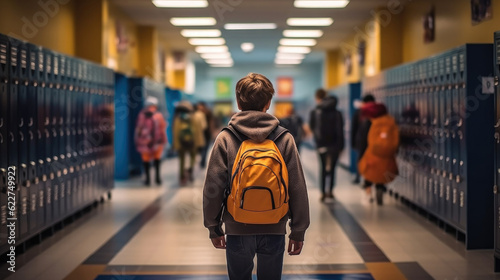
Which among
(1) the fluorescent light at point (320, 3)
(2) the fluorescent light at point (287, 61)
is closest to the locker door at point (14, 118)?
(1) the fluorescent light at point (320, 3)

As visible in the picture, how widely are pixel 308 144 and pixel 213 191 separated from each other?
24.1 meters

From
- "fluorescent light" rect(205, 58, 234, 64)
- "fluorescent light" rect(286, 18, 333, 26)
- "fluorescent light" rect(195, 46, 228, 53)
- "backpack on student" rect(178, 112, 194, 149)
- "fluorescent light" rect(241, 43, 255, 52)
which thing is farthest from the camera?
"fluorescent light" rect(205, 58, 234, 64)

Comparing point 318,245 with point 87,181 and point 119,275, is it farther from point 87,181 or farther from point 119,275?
point 87,181

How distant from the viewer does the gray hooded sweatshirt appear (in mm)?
2869

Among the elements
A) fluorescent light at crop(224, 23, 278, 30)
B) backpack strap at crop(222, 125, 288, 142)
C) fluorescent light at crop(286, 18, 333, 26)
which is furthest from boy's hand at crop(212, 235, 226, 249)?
fluorescent light at crop(224, 23, 278, 30)

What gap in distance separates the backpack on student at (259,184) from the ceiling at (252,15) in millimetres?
9054

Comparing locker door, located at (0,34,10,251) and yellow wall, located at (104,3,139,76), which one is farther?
yellow wall, located at (104,3,139,76)

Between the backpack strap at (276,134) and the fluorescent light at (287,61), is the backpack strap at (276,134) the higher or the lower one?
the lower one

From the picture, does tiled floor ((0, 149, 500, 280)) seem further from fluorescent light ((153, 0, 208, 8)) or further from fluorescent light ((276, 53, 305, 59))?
fluorescent light ((276, 53, 305, 59))

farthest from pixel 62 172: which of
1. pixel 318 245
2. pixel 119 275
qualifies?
pixel 318 245

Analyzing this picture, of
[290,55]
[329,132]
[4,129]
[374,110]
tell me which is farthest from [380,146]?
[290,55]

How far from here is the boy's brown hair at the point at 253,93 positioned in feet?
9.46

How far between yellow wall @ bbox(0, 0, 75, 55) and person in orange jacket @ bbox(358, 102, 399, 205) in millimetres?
4467

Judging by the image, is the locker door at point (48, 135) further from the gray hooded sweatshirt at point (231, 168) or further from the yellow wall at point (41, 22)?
the gray hooded sweatshirt at point (231, 168)
